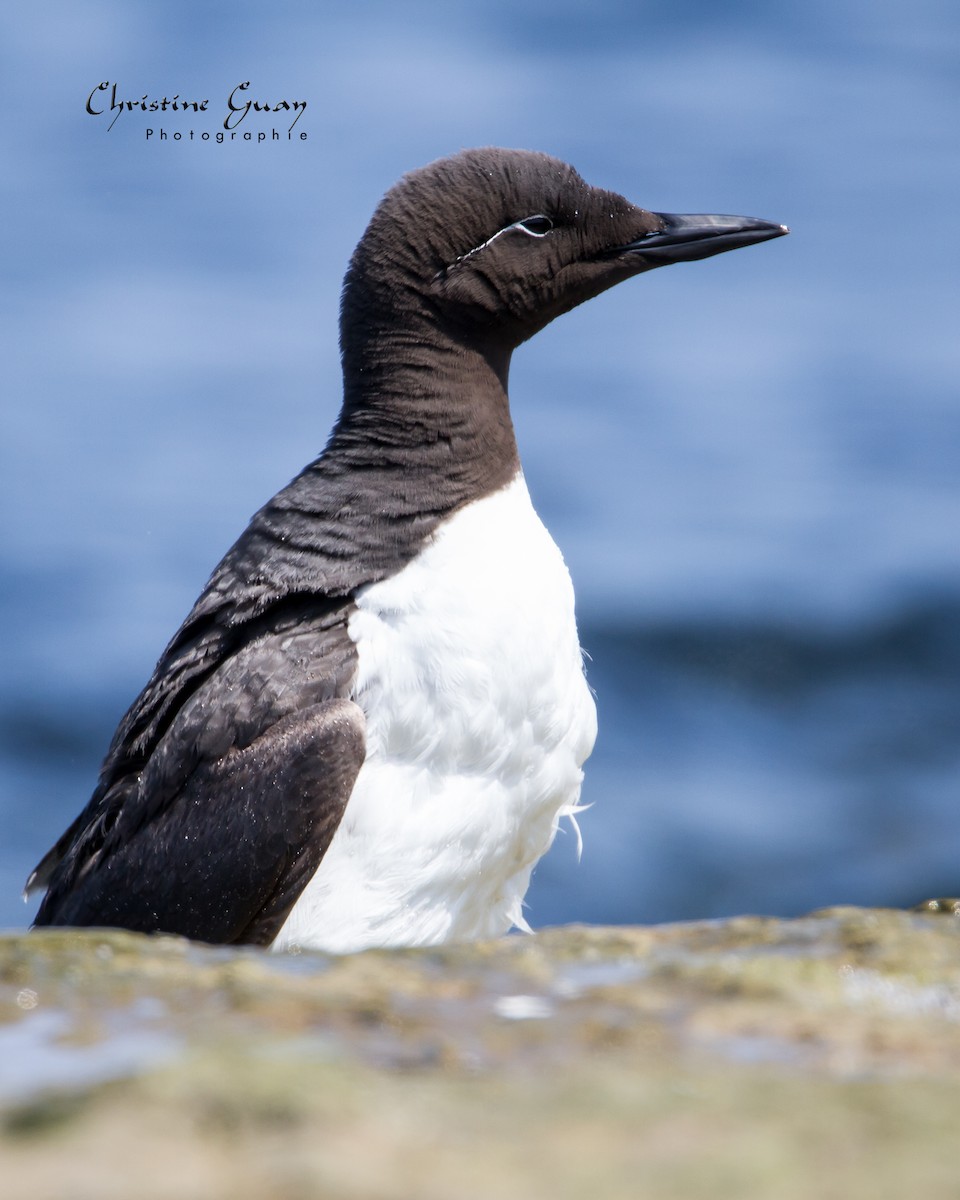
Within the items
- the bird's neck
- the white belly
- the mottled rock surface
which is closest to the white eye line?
the bird's neck

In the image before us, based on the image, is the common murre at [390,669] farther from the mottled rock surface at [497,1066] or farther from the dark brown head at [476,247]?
the mottled rock surface at [497,1066]

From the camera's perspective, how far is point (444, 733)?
15.6 feet

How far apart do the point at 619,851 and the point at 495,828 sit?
6241 mm

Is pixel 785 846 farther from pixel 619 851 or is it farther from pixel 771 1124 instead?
pixel 771 1124

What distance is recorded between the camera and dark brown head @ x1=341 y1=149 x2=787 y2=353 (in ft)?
16.8

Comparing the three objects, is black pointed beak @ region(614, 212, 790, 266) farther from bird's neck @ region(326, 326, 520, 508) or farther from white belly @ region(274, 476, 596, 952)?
white belly @ region(274, 476, 596, 952)

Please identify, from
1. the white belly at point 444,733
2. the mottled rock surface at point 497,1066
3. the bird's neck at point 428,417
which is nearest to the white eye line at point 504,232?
the bird's neck at point 428,417

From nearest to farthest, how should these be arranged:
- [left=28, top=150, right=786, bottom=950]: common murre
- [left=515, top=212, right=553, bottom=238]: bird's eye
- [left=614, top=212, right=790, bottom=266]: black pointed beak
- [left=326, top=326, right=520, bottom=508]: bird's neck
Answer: [left=28, top=150, right=786, bottom=950]: common murre < [left=326, top=326, right=520, bottom=508]: bird's neck < [left=515, top=212, right=553, bottom=238]: bird's eye < [left=614, top=212, right=790, bottom=266]: black pointed beak

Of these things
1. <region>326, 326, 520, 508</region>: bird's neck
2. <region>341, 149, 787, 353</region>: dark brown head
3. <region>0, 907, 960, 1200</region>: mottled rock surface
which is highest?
<region>341, 149, 787, 353</region>: dark brown head

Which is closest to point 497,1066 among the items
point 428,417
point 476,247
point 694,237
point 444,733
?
point 444,733

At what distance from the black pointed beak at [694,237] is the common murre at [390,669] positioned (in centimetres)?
24

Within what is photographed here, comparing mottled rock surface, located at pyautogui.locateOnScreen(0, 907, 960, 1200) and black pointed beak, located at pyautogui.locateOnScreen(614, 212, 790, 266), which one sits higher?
black pointed beak, located at pyautogui.locateOnScreen(614, 212, 790, 266)

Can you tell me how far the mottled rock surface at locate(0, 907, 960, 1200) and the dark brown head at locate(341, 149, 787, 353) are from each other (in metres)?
2.73

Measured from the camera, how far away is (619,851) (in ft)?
36.2
